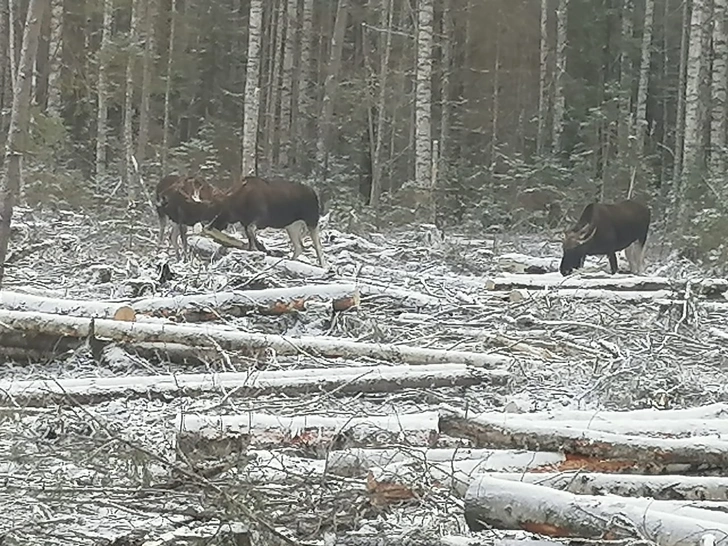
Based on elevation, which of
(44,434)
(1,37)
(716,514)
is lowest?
(44,434)

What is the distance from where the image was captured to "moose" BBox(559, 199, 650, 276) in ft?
54.1

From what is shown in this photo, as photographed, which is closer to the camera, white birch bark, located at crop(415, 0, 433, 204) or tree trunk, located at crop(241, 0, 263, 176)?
white birch bark, located at crop(415, 0, 433, 204)

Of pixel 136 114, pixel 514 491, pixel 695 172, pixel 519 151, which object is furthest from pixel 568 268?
pixel 136 114

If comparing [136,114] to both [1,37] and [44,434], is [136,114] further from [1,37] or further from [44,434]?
[44,434]

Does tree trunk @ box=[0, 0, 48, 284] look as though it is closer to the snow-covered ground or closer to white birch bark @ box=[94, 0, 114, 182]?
the snow-covered ground

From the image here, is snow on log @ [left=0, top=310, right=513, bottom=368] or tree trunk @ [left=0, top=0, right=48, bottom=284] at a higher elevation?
tree trunk @ [left=0, top=0, right=48, bottom=284]

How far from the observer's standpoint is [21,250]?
14.9 meters

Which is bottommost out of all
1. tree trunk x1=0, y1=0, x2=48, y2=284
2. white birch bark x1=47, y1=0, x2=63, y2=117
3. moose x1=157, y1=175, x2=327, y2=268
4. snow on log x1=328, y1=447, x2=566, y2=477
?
snow on log x1=328, y1=447, x2=566, y2=477

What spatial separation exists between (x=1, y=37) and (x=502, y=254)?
11.3 meters

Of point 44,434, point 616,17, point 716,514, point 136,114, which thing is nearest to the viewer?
point 716,514

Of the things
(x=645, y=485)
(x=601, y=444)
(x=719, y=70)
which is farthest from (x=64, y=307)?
(x=719, y=70)

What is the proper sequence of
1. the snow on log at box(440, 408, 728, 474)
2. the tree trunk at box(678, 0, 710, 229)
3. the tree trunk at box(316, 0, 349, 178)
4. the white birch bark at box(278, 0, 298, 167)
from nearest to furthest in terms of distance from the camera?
1. the snow on log at box(440, 408, 728, 474)
2. the tree trunk at box(678, 0, 710, 229)
3. the tree trunk at box(316, 0, 349, 178)
4. the white birch bark at box(278, 0, 298, 167)

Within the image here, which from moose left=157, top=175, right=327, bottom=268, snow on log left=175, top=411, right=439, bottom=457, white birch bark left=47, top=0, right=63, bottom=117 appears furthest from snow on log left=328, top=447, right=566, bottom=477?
white birch bark left=47, top=0, right=63, bottom=117

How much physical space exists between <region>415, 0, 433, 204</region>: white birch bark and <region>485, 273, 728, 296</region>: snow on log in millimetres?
7458
